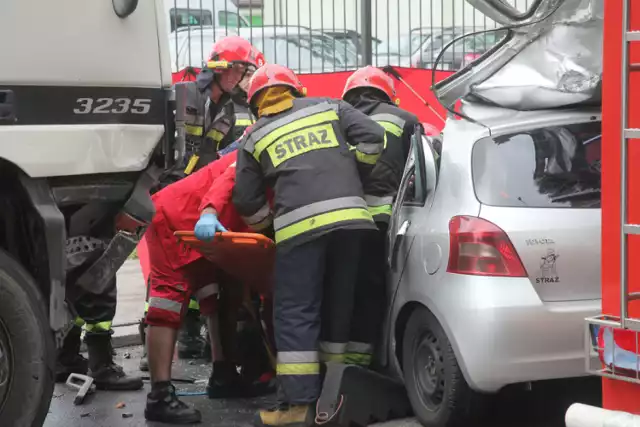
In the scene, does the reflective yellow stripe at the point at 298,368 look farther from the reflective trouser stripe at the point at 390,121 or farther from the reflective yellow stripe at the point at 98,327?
the reflective yellow stripe at the point at 98,327

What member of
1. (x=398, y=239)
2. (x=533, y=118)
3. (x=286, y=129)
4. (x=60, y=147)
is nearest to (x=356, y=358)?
(x=398, y=239)

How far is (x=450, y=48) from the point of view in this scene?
9844 mm

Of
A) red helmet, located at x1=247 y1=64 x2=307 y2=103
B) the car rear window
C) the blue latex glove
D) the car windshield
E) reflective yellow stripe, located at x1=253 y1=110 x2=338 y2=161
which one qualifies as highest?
the car windshield

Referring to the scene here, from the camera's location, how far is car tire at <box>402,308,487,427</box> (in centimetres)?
493

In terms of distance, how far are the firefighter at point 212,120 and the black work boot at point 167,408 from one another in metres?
1.36

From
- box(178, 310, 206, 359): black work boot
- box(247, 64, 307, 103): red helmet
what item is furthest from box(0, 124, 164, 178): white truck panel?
box(178, 310, 206, 359): black work boot

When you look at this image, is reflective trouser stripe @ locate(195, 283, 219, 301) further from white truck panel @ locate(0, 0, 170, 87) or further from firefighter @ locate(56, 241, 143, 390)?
white truck panel @ locate(0, 0, 170, 87)

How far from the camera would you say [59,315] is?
4125mm

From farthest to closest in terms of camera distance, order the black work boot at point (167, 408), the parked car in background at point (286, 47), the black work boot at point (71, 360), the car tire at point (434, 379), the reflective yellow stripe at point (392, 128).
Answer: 1. the parked car in background at point (286, 47)
2. the black work boot at point (71, 360)
3. the reflective yellow stripe at point (392, 128)
4. the black work boot at point (167, 408)
5. the car tire at point (434, 379)

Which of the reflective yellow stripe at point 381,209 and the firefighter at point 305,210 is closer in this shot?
the firefighter at point 305,210

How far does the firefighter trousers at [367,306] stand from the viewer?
5.60 metres

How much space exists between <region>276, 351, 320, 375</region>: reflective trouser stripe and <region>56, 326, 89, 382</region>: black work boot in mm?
1940

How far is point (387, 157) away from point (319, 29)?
381 cm

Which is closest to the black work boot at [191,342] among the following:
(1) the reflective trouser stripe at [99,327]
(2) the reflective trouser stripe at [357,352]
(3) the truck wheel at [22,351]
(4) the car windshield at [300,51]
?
(1) the reflective trouser stripe at [99,327]
